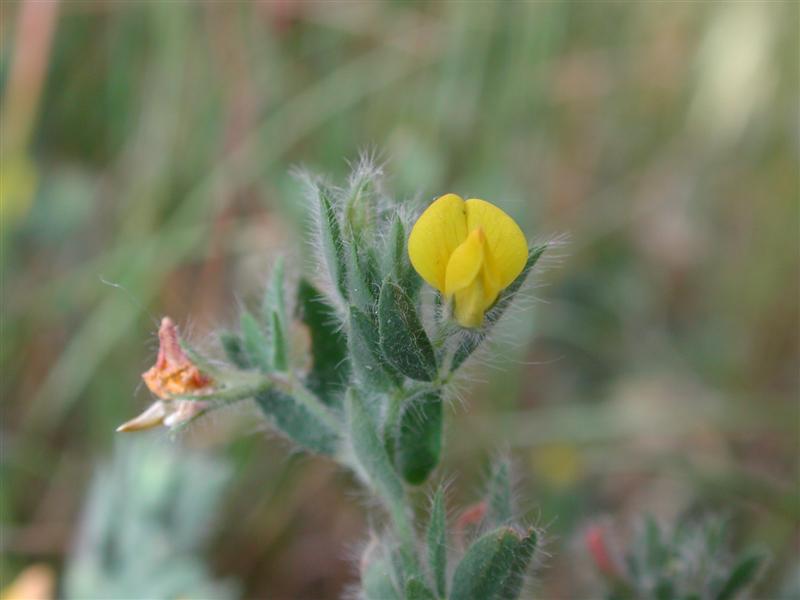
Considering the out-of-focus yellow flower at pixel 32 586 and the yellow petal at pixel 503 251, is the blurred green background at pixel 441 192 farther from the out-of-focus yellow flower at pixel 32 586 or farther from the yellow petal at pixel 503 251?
the yellow petal at pixel 503 251

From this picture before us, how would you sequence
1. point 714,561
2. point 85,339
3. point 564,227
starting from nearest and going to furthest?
point 714,561, point 85,339, point 564,227

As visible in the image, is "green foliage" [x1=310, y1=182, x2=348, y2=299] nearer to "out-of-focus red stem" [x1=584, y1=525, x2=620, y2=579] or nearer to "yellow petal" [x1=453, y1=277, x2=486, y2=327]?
"yellow petal" [x1=453, y1=277, x2=486, y2=327]

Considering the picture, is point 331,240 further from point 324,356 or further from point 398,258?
point 324,356

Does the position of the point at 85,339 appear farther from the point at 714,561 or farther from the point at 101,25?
the point at 714,561

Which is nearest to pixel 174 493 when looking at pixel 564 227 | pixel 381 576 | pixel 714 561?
pixel 381 576

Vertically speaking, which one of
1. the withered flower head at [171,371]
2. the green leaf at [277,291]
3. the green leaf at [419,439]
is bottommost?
the green leaf at [419,439]

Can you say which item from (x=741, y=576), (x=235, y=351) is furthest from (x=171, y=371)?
(x=741, y=576)

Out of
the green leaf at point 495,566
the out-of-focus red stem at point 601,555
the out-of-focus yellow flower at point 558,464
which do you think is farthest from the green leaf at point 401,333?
the out-of-focus yellow flower at point 558,464

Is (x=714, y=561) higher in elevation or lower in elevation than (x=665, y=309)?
lower
